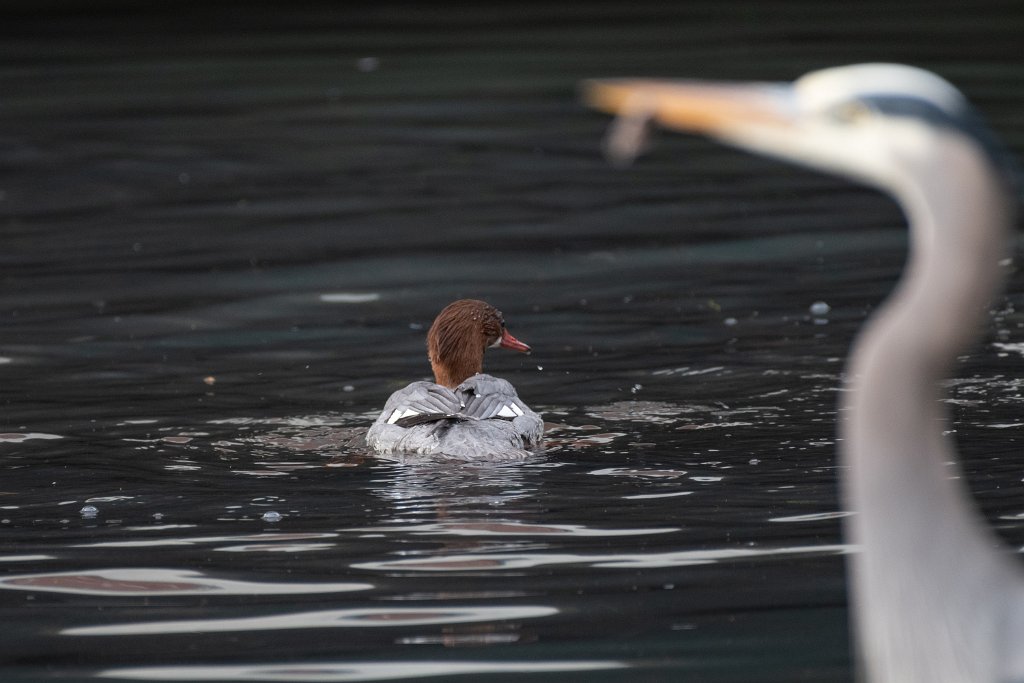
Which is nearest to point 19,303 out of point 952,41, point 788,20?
point 952,41

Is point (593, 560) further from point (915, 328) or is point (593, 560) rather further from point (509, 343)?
point (915, 328)

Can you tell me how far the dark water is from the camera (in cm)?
732

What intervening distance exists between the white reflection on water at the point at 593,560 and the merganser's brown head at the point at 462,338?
3.37 meters

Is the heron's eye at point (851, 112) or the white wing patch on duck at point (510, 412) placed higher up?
the white wing patch on duck at point (510, 412)

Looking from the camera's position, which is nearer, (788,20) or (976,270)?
(976,270)

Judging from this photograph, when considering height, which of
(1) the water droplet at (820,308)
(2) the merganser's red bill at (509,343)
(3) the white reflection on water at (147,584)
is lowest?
(3) the white reflection on water at (147,584)

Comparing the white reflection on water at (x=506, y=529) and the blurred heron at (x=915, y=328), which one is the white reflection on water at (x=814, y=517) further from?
the blurred heron at (x=915, y=328)

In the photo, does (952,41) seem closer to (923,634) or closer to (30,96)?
(30,96)

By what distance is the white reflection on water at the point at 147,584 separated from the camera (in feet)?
25.5

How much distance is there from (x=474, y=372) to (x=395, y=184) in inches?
283

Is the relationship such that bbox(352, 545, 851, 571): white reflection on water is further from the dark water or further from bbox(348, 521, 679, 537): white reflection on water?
bbox(348, 521, 679, 537): white reflection on water

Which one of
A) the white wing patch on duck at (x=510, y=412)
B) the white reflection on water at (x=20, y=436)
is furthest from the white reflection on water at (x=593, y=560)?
the white reflection on water at (x=20, y=436)

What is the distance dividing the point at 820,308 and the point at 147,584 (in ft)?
20.8

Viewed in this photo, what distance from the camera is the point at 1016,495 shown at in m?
8.74
